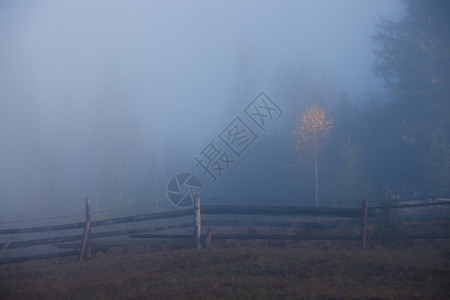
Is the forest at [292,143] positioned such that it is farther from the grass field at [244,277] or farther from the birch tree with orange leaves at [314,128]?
the grass field at [244,277]

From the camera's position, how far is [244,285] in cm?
752

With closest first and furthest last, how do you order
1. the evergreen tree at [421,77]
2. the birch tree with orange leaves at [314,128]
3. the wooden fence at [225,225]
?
the wooden fence at [225,225] → the birch tree with orange leaves at [314,128] → the evergreen tree at [421,77]

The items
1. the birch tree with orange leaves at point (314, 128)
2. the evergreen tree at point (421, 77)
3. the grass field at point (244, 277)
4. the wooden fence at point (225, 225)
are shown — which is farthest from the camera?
the evergreen tree at point (421, 77)

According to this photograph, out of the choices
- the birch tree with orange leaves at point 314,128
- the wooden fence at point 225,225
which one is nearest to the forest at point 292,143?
the birch tree with orange leaves at point 314,128

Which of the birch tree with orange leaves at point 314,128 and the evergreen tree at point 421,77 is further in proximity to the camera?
A: the evergreen tree at point 421,77

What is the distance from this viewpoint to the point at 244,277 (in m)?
8.22

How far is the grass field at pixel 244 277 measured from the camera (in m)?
6.98

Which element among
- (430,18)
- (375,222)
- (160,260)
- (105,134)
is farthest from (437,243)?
(105,134)

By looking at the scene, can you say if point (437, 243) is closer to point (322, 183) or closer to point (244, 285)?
point (244, 285)

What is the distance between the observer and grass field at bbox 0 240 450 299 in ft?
22.9

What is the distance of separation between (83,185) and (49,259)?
41.9m

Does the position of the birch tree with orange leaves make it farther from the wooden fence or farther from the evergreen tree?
the wooden fence

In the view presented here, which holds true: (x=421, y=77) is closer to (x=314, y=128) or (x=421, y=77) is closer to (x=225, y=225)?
(x=314, y=128)

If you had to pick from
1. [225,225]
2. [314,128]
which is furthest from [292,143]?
[225,225]
